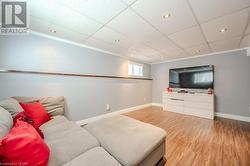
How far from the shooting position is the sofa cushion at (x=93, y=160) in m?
0.86

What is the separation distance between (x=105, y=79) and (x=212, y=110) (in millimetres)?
3511

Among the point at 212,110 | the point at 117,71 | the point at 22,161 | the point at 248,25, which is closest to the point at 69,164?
the point at 22,161

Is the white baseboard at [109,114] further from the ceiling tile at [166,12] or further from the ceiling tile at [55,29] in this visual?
the ceiling tile at [166,12]

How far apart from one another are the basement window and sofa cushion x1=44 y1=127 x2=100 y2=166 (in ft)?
10.7

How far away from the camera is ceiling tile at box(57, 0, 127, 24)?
141 centimetres

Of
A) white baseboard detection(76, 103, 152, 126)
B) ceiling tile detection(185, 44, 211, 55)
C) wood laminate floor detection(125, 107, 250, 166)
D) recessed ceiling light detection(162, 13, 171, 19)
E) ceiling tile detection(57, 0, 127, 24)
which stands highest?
ceiling tile detection(57, 0, 127, 24)

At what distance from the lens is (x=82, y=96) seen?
2.90 metres

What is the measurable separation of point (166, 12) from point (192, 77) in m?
3.24

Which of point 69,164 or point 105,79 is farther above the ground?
point 105,79

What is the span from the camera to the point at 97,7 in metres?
1.51

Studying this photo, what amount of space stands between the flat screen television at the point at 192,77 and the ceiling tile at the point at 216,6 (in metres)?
2.60

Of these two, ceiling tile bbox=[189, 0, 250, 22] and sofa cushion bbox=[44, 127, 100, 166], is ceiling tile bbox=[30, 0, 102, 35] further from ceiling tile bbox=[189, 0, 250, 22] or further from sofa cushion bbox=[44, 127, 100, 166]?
sofa cushion bbox=[44, 127, 100, 166]

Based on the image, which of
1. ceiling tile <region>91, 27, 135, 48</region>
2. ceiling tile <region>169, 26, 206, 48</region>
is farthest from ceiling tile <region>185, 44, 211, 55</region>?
ceiling tile <region>91, 27, 135, 48</region>

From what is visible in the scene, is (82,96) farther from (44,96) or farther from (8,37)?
(8,37)
